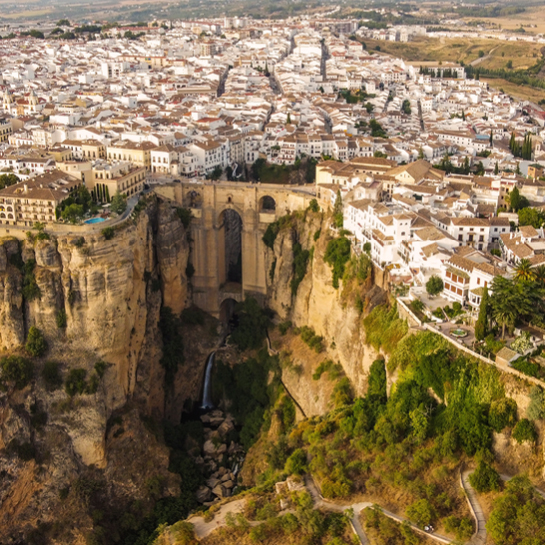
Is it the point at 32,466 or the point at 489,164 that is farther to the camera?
the point at 489,164

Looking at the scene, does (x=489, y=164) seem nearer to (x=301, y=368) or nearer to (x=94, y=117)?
(x=301, y=368)

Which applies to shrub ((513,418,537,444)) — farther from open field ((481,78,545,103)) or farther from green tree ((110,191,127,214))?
open field ((481,78,545,103))

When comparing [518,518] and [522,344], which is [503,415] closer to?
[522,344]

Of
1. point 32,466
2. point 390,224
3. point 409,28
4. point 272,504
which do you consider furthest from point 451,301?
point 409,28

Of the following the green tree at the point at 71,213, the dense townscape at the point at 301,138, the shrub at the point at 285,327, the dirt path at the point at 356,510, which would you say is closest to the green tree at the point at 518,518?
the dirt path at the point at 356,510

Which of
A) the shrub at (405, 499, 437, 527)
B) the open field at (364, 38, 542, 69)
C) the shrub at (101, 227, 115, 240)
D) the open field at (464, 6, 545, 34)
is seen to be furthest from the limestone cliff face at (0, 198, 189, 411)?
the open field at (464, 6, 545, 34)
